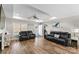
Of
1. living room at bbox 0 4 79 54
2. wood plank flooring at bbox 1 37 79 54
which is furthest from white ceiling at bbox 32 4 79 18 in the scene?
wood plank flooring at bbox 1 37 79 54

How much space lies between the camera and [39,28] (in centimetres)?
261

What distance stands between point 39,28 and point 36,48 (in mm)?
568

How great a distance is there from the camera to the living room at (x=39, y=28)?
2.46 metres

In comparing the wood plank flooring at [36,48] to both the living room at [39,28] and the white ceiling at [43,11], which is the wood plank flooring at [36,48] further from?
the white ceiling at [43,11]

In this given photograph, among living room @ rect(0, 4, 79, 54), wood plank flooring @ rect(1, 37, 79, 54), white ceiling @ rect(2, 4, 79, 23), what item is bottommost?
wood plank flooring @ rect(1, 37, 79, 54)

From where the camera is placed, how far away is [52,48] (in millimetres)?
2539

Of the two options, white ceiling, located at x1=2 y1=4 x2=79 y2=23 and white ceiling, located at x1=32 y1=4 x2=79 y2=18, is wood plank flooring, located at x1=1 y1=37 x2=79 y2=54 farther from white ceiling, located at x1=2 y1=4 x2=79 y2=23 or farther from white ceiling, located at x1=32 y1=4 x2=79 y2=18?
white ceiling, located at x1=32 y1=4 x2=79 y2=18

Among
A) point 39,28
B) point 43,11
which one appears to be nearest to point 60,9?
point 43,11

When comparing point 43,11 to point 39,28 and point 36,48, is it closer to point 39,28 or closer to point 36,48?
point 39,28

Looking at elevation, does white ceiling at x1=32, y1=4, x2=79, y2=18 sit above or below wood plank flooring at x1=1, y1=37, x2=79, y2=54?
above

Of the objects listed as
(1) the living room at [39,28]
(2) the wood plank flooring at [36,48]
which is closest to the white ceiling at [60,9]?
(1) the living room at [39,28]

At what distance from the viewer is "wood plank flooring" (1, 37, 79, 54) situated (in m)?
2.48
